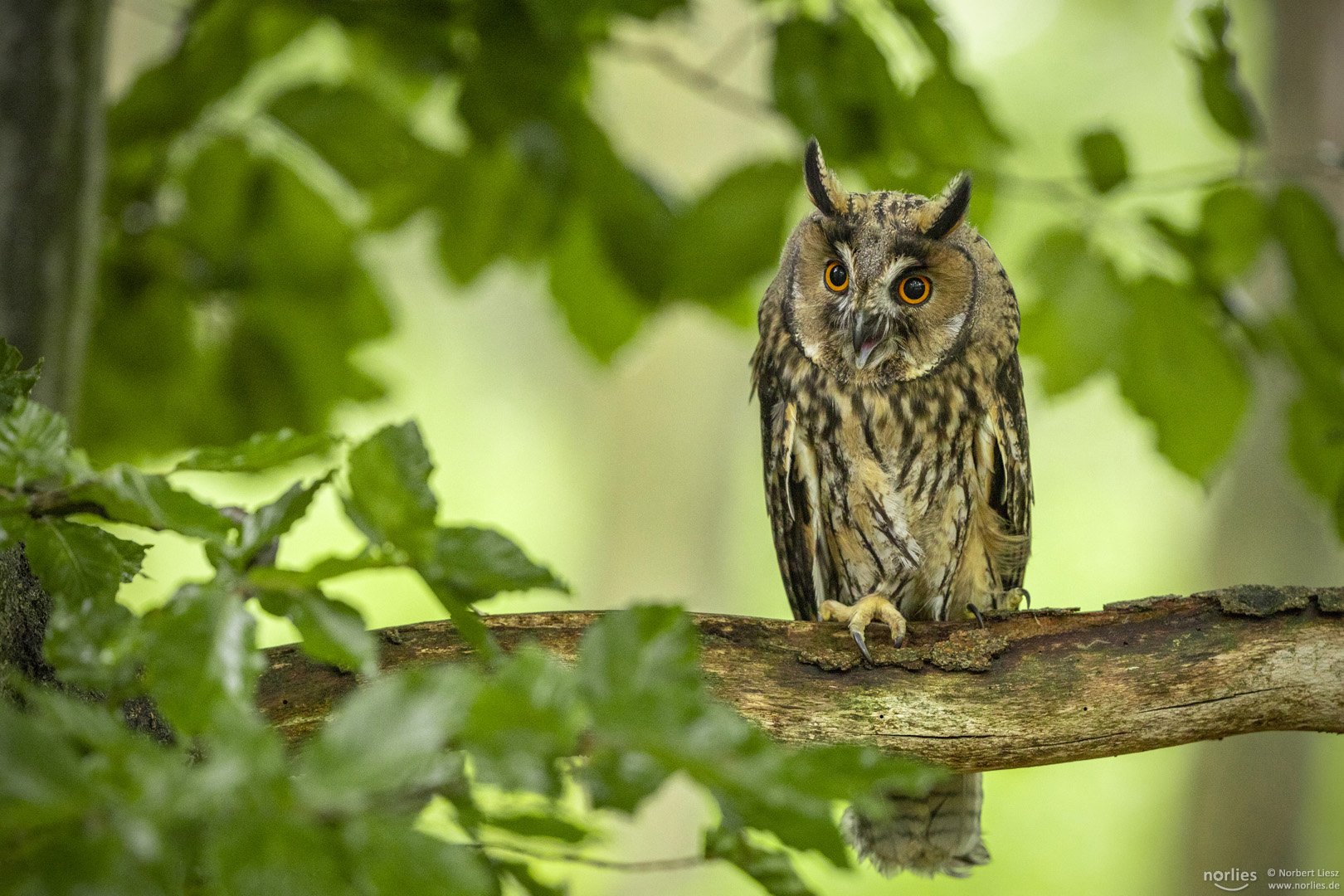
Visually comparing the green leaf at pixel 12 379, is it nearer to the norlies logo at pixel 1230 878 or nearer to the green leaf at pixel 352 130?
the green leaf at pixel 352 130

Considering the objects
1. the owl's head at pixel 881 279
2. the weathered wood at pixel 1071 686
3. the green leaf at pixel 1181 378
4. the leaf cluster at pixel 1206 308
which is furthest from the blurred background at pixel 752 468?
the weathered wood at pixel 1071 686

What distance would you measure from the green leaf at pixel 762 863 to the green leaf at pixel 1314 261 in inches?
40.3

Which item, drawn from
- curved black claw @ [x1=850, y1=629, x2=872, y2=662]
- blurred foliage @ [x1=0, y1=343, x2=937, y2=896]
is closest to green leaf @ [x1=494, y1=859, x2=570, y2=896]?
blurred foliage @ [x1=0, y1=343, x2=937, y2=896]

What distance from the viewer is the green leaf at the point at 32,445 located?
529mm

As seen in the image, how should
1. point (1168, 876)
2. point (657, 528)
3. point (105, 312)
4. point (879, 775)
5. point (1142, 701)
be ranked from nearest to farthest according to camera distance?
point (879, 775) → point (1142, 701) → point (105, 312) → point (1168, 876) → point (657, 528)

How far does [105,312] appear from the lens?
5.43ft

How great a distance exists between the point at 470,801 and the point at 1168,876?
4985mm

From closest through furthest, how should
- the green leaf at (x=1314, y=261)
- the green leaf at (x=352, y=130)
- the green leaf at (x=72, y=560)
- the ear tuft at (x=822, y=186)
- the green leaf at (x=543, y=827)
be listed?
the green leaf at (x=543, y=827), the green leaf at (x=72, y=560), the green leaf at (x=1314, y=261), the green leaf at (x=352, y=130), the ear tuft at (x=822, y=186)

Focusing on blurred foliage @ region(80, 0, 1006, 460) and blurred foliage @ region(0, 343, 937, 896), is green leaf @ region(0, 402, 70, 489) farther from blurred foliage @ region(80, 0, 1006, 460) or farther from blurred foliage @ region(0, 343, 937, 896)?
blurred foliage @ region(80, 0, 1006, 460)

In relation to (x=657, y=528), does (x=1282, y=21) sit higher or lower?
higher

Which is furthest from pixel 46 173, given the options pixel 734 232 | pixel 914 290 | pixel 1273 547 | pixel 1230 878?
pixel 1273 547

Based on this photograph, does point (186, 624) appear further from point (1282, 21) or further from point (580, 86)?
point (1282, 21)

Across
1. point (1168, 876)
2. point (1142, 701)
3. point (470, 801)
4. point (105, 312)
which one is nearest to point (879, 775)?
point (470, 801)

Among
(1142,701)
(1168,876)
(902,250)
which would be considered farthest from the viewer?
(1168,876)
